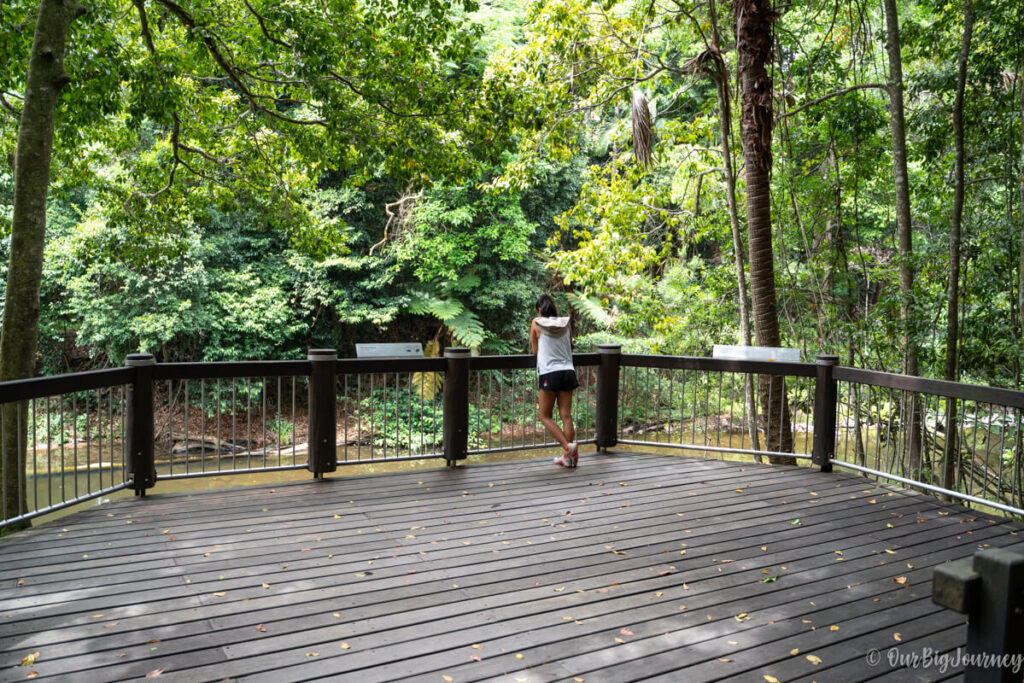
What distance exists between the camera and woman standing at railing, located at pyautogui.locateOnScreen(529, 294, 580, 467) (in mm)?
6863

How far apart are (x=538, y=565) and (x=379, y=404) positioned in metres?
15.1

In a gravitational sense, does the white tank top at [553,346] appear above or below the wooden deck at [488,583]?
above

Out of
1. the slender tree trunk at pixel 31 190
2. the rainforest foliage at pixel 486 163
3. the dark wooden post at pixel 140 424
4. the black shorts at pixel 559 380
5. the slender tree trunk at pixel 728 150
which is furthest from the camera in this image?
the slender tree trunk at pixel 728 150

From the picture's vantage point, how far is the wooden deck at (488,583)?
3.33 meters

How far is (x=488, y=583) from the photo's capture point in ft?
14.0

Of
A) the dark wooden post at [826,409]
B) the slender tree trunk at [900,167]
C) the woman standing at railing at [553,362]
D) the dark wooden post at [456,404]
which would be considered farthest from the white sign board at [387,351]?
the slender tree trunk at [900,167]

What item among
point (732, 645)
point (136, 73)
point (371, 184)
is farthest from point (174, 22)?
point (732, 645)

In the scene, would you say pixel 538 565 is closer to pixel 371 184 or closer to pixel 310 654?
pixel 310 654

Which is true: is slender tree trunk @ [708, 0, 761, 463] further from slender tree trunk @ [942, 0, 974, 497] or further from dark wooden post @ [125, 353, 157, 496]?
dark wooden post @ [125, 353, 157, 496]

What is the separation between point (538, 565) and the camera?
4.59 metres

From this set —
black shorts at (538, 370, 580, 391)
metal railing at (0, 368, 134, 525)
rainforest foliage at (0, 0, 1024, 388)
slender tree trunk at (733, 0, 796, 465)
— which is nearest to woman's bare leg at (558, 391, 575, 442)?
black shorts at (538, 370, 580, 391)

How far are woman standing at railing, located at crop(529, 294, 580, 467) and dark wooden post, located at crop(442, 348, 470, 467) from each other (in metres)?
0.74

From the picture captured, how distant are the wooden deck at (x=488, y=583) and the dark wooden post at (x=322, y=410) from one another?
0.29 metres

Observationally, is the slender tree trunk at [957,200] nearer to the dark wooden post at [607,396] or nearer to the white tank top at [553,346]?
the dark wooden post at [607,396]
